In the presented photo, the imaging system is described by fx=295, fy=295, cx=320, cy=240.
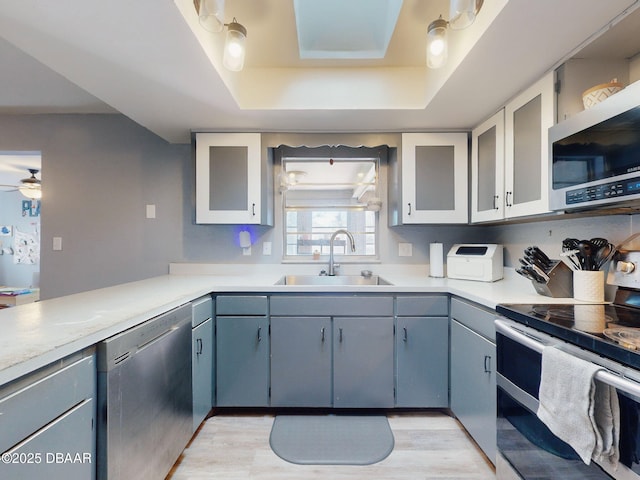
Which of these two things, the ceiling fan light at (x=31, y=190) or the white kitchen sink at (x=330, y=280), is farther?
the ceiling fan light at (x=31, y=190)

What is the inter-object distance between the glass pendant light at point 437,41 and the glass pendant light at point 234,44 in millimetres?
855

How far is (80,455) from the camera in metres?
0.89

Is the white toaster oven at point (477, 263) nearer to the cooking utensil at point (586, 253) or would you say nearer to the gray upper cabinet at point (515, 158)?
the gray upper cabinet at point (515, 158)

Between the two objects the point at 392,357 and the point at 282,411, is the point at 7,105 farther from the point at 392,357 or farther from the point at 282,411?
the point at 392,357

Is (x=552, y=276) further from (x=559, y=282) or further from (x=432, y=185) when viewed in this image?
(x=432, y=185)

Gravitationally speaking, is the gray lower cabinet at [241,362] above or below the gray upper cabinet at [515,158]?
below

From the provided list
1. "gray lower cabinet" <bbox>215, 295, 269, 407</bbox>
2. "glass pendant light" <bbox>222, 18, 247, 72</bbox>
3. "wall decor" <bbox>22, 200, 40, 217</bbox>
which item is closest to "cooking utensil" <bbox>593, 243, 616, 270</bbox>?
"gray lower cabinet" <bbox>215, 295, 269, 407</bbox>

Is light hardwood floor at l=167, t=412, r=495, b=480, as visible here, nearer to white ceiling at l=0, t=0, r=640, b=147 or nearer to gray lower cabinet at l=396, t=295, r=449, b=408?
gray lower cabinet at l=396, t=295, r=449, b=408

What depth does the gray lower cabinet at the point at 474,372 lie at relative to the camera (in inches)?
55.4

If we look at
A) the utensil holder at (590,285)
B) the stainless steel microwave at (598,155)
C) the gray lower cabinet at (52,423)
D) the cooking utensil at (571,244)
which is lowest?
the gray lower cabinet at (52,423)

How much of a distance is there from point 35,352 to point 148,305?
1.70ft

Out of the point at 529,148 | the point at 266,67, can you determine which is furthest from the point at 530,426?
the point at 266,67

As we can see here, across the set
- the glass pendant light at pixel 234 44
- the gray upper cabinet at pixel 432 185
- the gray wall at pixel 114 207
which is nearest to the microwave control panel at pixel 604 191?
the gray upper cabinet at pixel 432 185

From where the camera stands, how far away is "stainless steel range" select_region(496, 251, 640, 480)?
771mm
